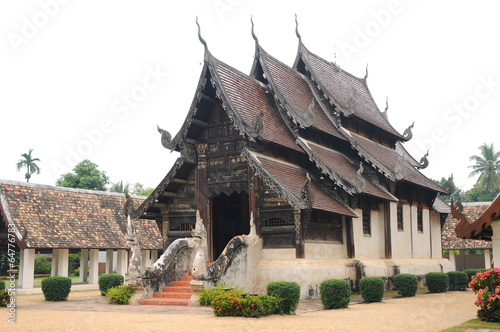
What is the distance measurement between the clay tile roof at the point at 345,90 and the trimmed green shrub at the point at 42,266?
107 feet

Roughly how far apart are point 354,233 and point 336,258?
141cm

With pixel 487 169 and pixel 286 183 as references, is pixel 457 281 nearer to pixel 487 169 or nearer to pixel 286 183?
pixel 286 183

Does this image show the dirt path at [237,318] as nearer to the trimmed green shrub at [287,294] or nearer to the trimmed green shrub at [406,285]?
the trimmed green shrub at [287,294]

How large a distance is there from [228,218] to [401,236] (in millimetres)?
7391

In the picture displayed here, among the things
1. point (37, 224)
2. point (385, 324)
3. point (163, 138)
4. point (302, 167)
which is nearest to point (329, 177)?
point (302, 167)

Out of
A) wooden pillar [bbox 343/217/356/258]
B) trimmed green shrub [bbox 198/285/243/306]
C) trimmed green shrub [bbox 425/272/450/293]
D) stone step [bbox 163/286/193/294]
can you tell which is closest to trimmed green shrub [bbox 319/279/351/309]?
trimmed green shrub [bbox 198/285/243/306]

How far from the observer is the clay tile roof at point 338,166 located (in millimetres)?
19078

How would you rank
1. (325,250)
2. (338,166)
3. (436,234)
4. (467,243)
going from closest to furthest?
1. (325,250)
2. (338,166)
3. (436,234)
4. (467,243)

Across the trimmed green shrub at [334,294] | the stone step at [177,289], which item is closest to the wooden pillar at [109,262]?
the stone step at [177,289]

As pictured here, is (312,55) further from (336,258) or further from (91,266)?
(91,266)

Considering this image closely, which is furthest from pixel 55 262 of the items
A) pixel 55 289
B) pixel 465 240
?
pixel 465 240

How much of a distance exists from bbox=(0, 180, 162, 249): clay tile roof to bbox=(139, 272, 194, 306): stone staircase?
8718 mm

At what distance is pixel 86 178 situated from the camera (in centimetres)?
5850

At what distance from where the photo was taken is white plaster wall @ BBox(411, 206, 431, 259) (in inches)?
Answer: 1001
